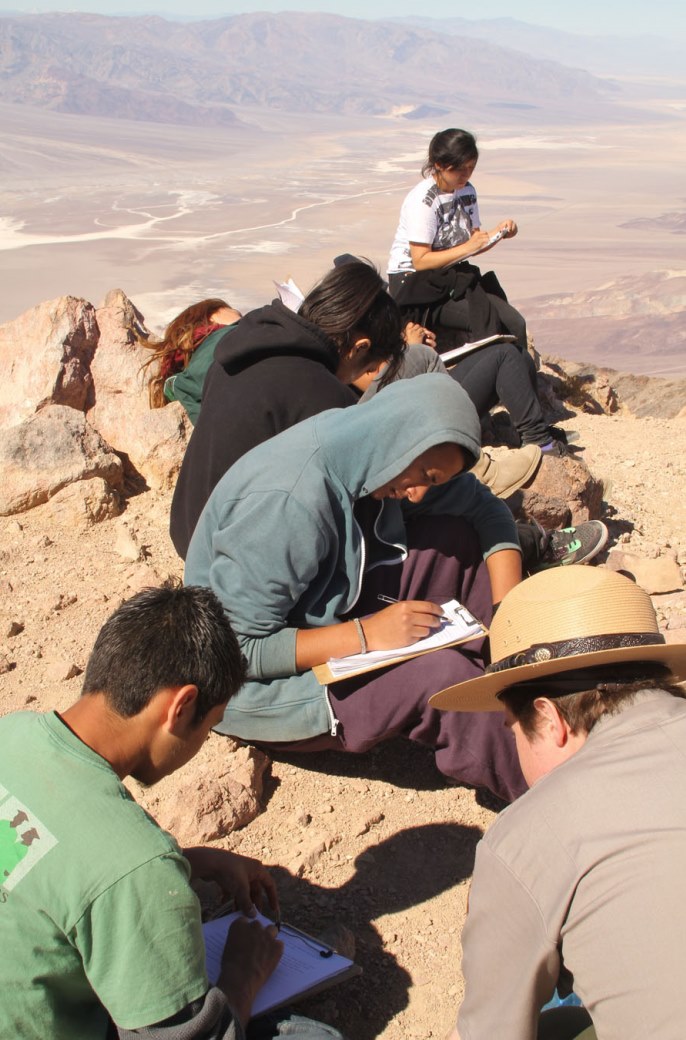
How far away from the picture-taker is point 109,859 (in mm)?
1452

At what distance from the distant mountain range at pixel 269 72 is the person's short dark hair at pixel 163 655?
80893 millimetres

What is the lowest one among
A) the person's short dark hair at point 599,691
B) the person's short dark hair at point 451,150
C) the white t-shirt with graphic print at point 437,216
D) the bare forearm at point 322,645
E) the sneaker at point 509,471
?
the sneaker at point 509,471

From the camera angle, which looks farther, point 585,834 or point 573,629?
point 573,629

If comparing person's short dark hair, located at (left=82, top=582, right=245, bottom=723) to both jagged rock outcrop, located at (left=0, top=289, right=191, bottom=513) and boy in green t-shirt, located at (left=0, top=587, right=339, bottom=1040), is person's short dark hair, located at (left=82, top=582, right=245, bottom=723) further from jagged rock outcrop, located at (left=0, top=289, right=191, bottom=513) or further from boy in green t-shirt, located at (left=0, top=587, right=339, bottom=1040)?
jagged rock outcrop, located at (left=0, top=289, right=191, bottom=513)

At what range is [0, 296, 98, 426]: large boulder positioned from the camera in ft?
17.4

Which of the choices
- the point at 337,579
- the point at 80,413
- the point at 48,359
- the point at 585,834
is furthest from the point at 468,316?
the point at 585,834

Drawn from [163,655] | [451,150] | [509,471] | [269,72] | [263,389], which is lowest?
[509,471]

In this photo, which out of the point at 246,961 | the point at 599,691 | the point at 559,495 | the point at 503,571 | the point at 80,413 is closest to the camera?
the point at 599,691

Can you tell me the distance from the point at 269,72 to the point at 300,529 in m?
125

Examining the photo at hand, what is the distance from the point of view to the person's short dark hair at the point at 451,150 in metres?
5.25

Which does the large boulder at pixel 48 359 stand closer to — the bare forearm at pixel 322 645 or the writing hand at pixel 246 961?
the bare forearm at pixel 322 645

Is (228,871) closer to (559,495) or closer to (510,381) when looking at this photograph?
(559,495)

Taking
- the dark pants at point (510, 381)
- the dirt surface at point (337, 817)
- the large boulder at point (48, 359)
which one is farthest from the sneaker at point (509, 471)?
the large boulder at point (48, 359)

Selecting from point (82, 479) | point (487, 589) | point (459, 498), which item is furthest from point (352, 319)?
point (82, 479)
